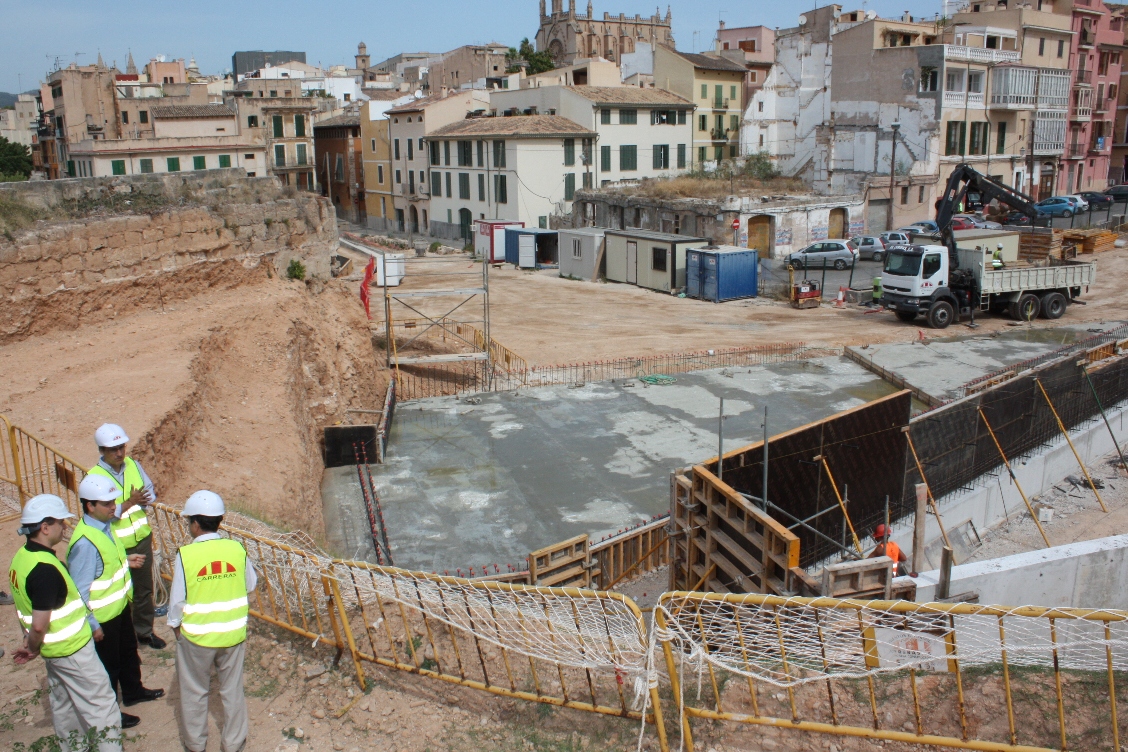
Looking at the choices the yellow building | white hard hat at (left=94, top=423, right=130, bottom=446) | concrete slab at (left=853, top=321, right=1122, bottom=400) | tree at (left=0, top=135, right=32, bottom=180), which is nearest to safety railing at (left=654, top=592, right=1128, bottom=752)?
white hard hat at (left=94, top=423, right=130, bottom=446)

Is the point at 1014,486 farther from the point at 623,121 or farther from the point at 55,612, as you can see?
the point at 623,121

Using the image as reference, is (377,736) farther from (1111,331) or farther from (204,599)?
(1111,331)

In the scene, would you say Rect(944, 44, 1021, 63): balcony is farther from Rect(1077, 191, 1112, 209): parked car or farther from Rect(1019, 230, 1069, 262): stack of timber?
Rect(1019, 230, 1069, 262): stack of timber

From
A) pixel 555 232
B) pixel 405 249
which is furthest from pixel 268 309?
pixel 405 249

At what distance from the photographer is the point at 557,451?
16.1 meters

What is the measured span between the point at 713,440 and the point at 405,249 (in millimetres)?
33520

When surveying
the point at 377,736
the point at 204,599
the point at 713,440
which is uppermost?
the point at 204,599

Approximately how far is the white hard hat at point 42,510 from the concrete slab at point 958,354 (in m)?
17.1

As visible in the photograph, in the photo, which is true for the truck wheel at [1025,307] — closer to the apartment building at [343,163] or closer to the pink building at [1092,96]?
the pink building at [1092,96]

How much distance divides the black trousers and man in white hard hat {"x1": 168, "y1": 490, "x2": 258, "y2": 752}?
1.96 feet

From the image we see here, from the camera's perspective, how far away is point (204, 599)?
5.49 meters

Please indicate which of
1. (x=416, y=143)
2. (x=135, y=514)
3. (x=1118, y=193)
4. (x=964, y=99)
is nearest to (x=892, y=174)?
(x=964, y=99)

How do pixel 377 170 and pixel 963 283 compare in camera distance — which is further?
pixel 377 170

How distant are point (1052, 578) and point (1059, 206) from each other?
39.1m
